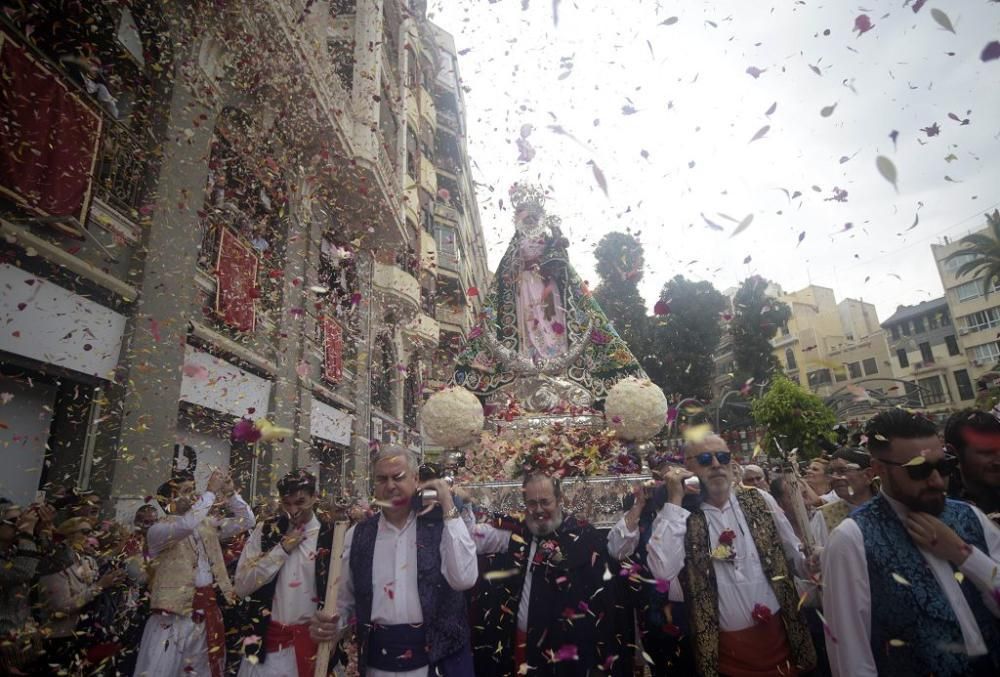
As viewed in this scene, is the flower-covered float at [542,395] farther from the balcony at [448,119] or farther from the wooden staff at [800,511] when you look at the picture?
the balcony at [448,119]

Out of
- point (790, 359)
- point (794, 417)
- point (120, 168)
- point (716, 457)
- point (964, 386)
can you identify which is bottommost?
point (716, 457)

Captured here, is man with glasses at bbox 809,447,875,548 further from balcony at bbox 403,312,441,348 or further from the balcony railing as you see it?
balcony at bbox 403,312,441,348

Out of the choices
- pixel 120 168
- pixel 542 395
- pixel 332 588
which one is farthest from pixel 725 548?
pixel 120 168

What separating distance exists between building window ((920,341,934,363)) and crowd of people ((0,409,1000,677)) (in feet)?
130

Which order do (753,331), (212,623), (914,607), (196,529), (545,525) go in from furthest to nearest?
(753,331) → (196,529) → (212,623) → (545,525) → (914,607)

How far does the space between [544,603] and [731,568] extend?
109 centimetres

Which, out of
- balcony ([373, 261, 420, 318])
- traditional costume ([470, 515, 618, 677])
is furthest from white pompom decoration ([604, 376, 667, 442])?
balcony ([373, 261, 420, 318])

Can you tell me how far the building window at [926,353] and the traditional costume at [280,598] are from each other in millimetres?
42620

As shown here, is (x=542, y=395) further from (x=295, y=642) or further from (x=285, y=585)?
(x=295, y=642)

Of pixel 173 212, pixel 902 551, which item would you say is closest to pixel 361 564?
pixel 902 551

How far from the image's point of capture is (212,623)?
4.62 metres

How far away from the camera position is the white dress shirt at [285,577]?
3.54 m

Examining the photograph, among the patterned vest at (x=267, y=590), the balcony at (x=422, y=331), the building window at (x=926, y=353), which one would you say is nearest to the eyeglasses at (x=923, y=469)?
the patterned vest at (x=267, y=590)

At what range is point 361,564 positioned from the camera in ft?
10.6
